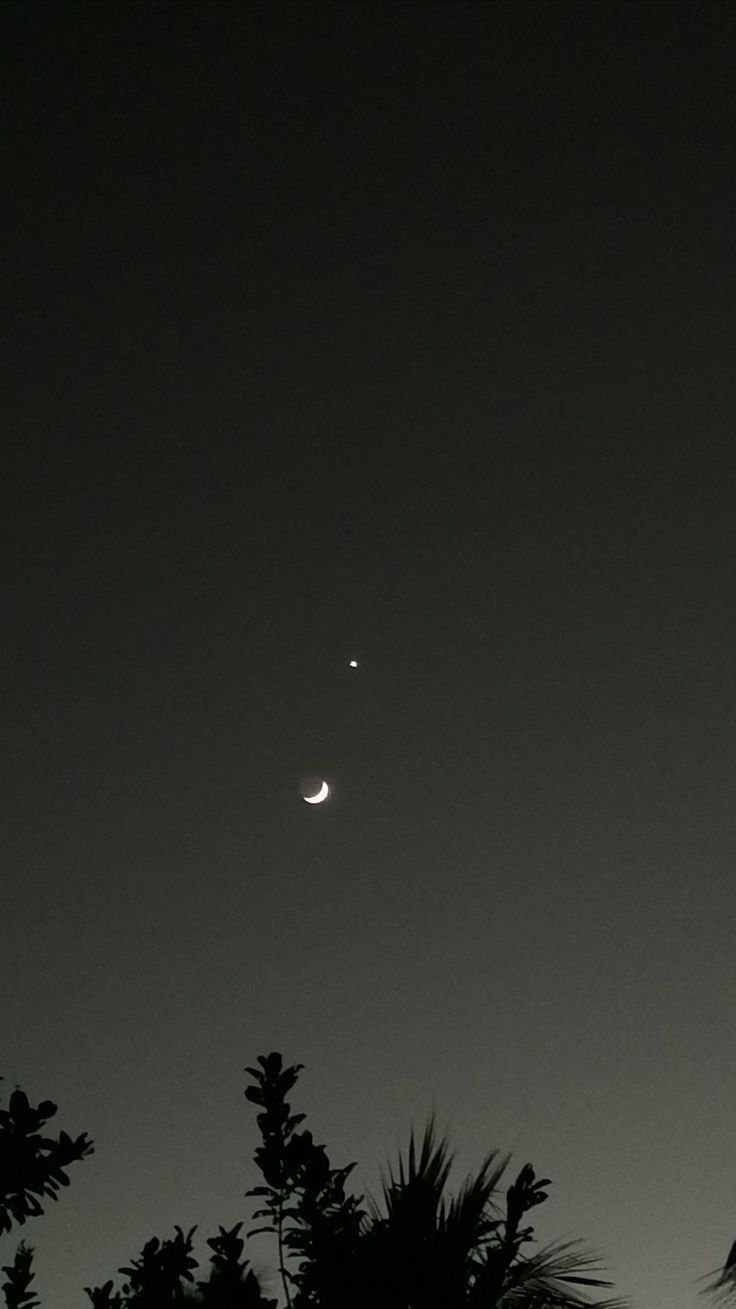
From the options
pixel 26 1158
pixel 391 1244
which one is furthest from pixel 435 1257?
pixel 26 1158

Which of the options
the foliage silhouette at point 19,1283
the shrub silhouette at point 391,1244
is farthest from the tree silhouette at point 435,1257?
the foliage silhouette at point 19,1283

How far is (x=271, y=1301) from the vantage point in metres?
5.09

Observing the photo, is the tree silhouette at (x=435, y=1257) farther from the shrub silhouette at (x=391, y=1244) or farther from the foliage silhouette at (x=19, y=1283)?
the foliage silhouette at (x=19, y=1283)

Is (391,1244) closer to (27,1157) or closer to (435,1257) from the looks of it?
(435,1257)

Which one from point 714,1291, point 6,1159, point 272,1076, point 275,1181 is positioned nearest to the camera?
point 714,1291

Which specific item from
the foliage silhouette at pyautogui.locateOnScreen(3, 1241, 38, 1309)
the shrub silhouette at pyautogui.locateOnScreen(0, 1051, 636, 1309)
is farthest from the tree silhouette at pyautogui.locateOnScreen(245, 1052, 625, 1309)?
the foliage silhouette at pyautogui.locateOnScreen(3, 1241, 38, 1309)

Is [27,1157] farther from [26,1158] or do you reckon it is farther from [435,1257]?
[435,1257]

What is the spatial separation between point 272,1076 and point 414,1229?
298cm

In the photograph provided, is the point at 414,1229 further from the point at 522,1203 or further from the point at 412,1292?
the point at 522,1203

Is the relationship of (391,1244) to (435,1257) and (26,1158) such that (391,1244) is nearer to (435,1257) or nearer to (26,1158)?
(435,1257)

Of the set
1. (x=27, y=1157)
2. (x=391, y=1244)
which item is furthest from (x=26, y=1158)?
(x=391, y=1244)

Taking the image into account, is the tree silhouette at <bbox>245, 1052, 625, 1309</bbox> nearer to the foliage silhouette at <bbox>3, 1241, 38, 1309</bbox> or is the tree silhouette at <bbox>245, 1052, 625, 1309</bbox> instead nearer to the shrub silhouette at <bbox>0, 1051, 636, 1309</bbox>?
the shrub silhouette at <bbox>0, 1051, 636, 1309</bbox>

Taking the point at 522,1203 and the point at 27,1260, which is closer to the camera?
the point at 522,1203

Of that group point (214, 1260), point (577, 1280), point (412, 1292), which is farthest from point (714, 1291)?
point (214, 1260)
